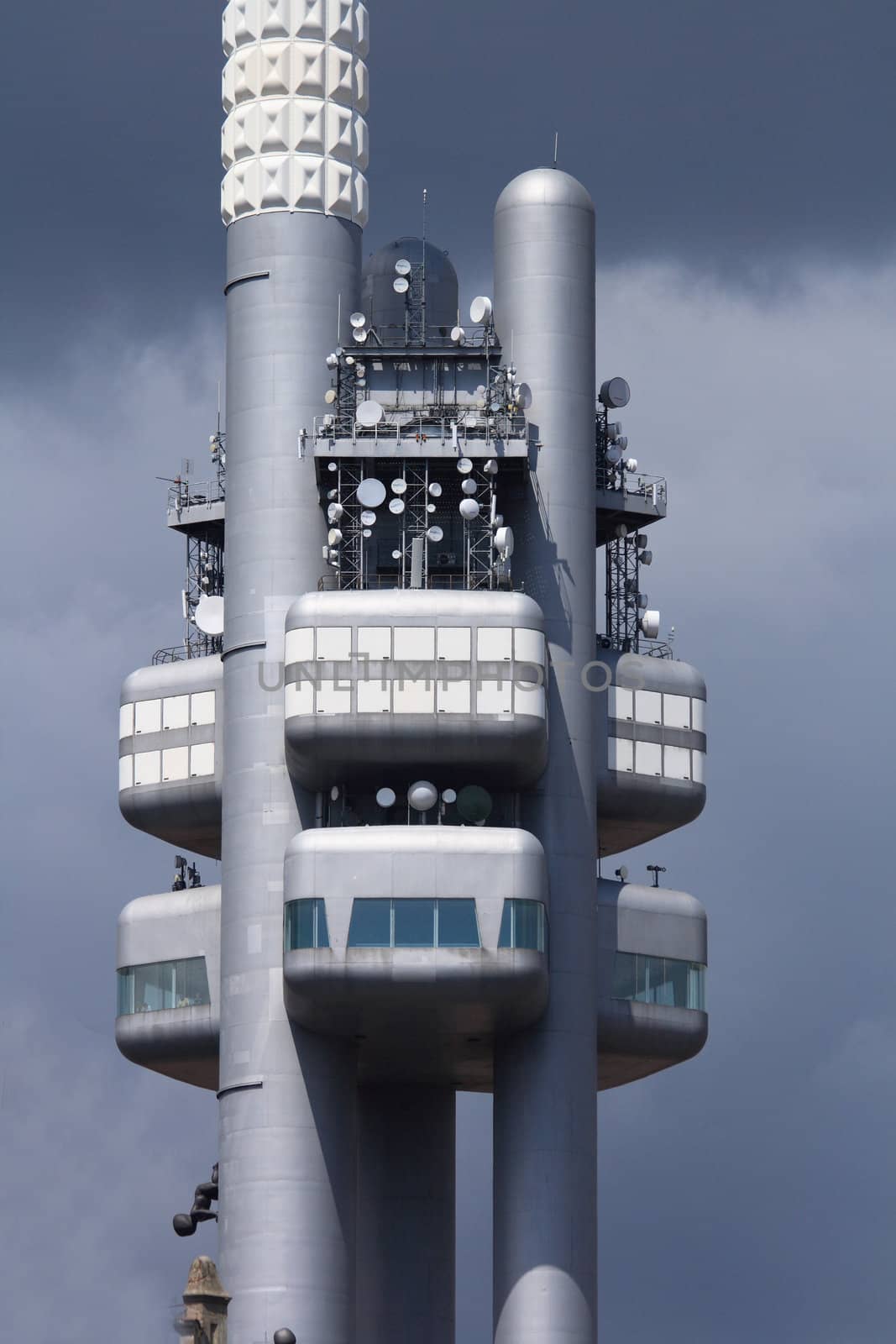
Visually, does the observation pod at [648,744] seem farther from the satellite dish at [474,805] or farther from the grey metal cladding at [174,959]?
the grey metal cladding at [174,959]

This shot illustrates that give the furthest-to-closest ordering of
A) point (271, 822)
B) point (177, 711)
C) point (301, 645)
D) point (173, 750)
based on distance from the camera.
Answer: point (177, 711) < point (173, 750) < point (271, 822) < point (301, 645)

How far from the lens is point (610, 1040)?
132375mm

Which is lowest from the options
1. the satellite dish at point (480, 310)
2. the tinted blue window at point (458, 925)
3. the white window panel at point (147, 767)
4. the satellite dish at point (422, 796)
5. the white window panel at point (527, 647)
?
the tinted blue window at point (458, 925)

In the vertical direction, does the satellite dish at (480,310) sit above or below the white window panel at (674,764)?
above

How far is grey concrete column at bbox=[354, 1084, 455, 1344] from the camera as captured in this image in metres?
139

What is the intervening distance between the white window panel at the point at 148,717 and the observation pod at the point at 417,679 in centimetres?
1058

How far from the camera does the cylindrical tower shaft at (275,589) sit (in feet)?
416

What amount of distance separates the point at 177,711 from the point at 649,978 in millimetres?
19312

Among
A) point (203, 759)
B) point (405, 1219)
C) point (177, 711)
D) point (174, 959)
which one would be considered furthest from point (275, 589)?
point (405, 1219)

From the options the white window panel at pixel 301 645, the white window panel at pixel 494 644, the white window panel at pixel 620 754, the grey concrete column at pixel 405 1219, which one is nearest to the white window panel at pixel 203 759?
the white window panel at pixel 301 645

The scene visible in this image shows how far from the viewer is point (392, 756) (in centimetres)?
12669

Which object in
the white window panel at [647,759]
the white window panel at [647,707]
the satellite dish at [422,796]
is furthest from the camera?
the white window panel at [647,707]

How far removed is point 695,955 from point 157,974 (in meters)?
19.1

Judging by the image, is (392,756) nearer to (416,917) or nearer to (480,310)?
(416,917)
